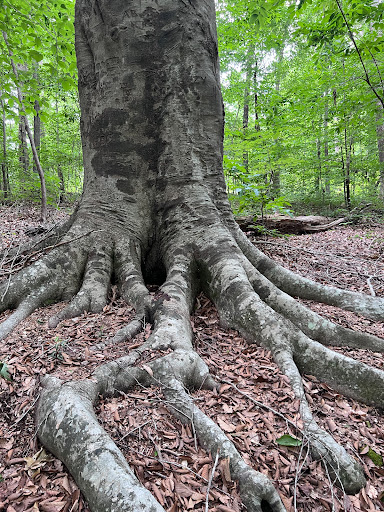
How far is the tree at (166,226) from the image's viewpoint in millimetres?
2568

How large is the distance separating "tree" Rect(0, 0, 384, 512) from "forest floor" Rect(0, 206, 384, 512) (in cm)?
15

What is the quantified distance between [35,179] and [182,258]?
22.9 feet

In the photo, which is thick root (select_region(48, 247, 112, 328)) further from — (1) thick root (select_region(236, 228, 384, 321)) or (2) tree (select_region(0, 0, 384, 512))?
(1) thick root (select_region(236, 228, 384, 321))

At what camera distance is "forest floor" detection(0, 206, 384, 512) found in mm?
1469

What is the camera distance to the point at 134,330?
2.56m

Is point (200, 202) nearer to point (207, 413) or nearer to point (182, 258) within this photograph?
point (182, 258)

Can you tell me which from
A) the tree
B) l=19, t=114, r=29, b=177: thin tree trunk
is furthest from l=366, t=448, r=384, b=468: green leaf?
l=19, t=114, r=29, b=177: thin tree trunk

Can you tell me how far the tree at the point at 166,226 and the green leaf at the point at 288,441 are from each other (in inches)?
16.3

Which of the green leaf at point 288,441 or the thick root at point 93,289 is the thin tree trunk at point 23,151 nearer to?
the thick root at point 93,289

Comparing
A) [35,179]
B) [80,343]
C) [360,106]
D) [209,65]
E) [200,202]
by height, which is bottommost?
[80,343]

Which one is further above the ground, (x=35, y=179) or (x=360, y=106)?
(x=360, y=106)

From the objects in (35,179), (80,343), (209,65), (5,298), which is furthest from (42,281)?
(35,179)

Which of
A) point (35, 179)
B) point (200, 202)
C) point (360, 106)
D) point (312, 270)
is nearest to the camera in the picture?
point (200, 202)

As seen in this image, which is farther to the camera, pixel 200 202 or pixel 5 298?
pixel 200 202
